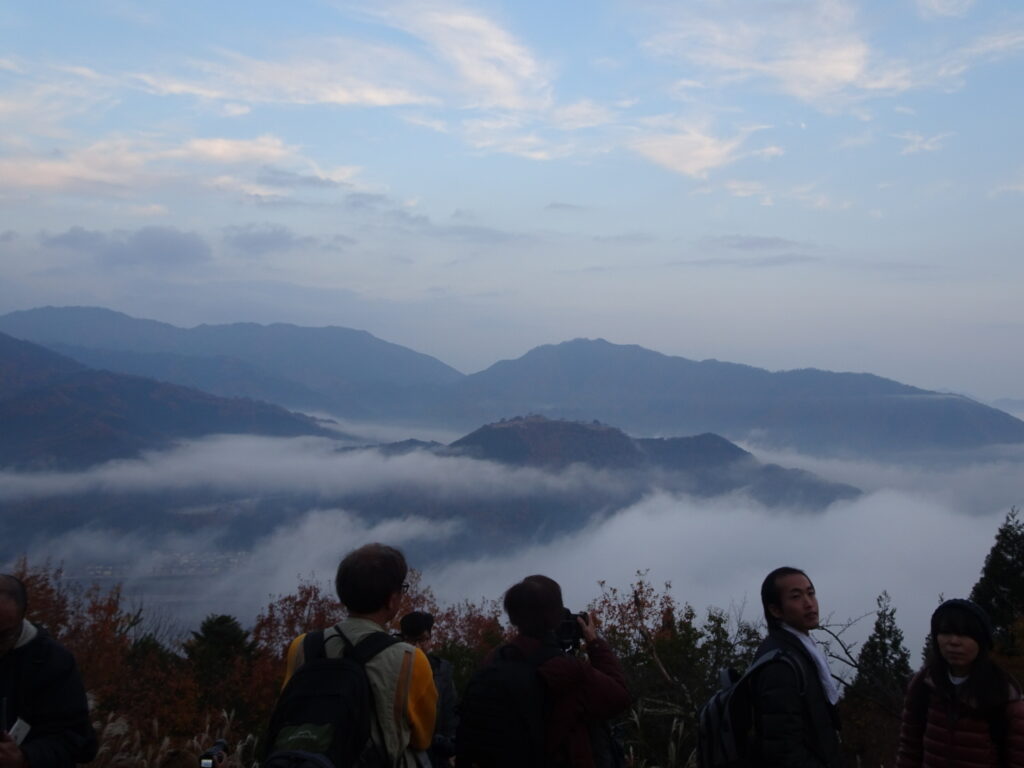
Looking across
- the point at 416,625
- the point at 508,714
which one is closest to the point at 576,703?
the point at 508,714

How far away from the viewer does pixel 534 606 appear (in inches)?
153

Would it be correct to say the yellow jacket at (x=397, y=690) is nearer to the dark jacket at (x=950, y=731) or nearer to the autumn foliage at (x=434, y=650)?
the autumn foliage at (x=434, y=650)

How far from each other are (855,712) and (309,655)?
1494cm

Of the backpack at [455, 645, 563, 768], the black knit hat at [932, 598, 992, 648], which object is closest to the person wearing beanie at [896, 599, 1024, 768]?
the black knit hat at [932, 598, 992, 648]

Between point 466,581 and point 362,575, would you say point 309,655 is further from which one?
point 466,581

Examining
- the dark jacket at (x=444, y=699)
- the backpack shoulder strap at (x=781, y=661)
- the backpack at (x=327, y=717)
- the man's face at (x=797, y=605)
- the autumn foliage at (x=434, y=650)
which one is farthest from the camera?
the autumn foliage at (x=434, y=650)

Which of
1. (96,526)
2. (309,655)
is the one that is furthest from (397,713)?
(96,526)

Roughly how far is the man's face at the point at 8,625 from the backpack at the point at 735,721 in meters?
2.67

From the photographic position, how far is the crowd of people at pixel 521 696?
324 cm

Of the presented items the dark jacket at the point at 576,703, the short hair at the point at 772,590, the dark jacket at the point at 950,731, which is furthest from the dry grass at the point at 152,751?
the dark jacket at the point at 950,731

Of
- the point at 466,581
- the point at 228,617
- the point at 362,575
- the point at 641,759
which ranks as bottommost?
the point at 466,581

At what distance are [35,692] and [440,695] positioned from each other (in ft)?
6.05

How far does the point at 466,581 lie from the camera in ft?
615

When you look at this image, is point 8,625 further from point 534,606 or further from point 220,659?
point 220,659
